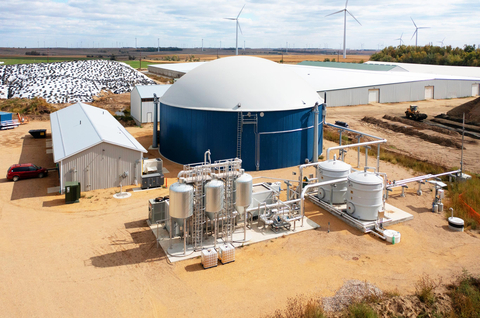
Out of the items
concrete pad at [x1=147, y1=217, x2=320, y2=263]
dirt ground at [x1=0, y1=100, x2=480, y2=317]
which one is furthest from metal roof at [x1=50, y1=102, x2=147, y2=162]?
concrete pad at [x1=147, y1=217, x2=320, y2=263]

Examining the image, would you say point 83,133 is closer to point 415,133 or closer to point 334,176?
point 334,176

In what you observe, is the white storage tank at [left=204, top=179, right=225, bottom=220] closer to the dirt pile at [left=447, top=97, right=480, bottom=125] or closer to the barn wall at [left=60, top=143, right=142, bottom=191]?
the barn wall at [left=60, top=143, right=142, bottom=191]

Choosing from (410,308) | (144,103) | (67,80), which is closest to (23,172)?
(144,103)

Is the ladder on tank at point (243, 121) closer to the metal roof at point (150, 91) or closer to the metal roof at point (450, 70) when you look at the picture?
the metal roof at point (150, 91)

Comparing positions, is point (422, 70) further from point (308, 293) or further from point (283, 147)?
point (308, 293)

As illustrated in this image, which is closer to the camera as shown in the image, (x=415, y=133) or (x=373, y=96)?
(x=415, y=133)

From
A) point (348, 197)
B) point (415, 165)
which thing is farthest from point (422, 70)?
point (348, 197)
